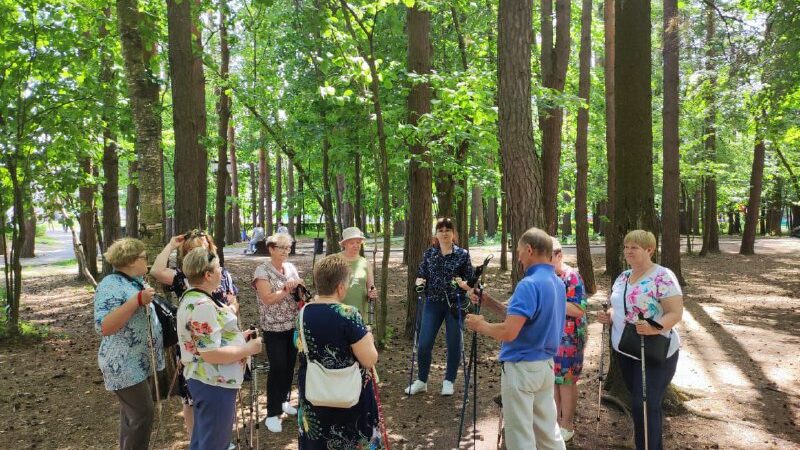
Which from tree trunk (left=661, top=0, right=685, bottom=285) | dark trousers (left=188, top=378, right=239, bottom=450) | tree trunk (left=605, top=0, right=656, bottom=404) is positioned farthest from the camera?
tree trunk (left=661, top=0, right=685, bottom=285)

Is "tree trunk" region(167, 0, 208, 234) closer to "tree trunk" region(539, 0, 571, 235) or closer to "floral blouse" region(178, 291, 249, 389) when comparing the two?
"floral blouse" region(178, 291, 249, 389)

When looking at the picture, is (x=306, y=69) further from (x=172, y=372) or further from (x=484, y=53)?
(x=172, y=372)

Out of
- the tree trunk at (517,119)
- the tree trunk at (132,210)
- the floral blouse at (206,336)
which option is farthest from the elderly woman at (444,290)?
the tree trunk at (132,210)

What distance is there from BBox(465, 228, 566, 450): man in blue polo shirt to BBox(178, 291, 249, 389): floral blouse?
145 cm

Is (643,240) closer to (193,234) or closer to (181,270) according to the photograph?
(193,234)

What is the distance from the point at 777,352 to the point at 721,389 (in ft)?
8.07

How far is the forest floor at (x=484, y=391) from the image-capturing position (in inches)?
193

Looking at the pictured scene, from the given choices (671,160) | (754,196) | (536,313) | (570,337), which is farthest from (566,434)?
(754,196)

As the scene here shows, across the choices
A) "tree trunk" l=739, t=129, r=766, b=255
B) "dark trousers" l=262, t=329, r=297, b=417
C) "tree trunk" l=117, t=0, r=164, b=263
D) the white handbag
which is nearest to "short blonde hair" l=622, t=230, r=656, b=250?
the white handbag

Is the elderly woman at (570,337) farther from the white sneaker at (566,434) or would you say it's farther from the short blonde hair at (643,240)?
the short blonde hair at (643,240)

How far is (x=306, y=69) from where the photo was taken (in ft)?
37.6

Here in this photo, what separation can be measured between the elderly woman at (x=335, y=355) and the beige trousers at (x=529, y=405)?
0.86m

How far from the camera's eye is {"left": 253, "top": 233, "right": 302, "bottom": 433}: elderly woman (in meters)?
4.88

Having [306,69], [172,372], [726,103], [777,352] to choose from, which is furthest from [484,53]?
[172,372]
